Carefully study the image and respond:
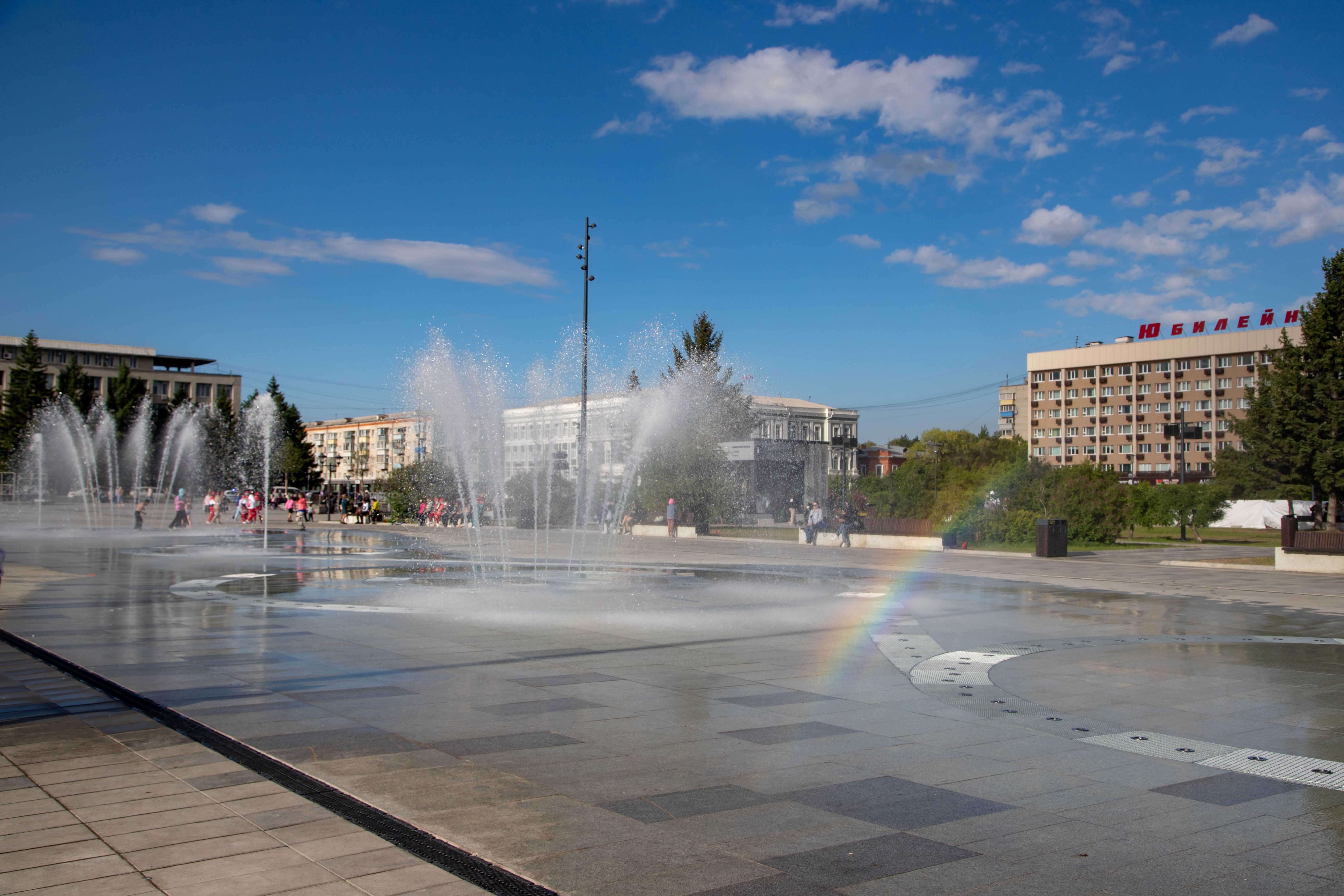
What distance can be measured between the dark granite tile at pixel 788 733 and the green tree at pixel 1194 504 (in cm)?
3699

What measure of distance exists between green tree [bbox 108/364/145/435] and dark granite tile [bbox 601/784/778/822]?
9463cm

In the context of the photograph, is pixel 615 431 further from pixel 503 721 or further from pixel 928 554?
pixel 503 721

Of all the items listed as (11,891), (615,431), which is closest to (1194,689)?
(11,891)

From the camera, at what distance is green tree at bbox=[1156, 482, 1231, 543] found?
134 feet

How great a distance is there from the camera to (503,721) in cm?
641

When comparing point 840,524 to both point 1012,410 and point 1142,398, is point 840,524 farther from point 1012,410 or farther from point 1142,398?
point 1012,410

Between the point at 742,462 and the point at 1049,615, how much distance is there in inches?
1249

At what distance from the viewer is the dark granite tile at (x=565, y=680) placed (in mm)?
7699

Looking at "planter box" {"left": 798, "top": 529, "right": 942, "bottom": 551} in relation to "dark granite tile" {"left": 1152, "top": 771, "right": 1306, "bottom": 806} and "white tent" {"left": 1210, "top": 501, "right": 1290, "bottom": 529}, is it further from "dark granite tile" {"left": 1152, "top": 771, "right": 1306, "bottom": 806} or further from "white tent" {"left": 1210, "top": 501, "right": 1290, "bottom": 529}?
"white tent" {"left": 1210, "top": 501, "right": 1290, "bottom": 529}

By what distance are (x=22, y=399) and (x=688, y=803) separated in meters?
98.2

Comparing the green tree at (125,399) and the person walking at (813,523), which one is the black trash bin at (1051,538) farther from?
the green tree at (125,399)

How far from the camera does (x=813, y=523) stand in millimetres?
31703

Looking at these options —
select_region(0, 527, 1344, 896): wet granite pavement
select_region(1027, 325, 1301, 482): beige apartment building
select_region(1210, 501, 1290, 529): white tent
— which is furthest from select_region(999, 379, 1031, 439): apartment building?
select_region(0, 527, 1344, 896): wet granite pavement

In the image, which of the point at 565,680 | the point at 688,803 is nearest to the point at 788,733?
the point at 688,803
